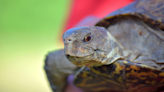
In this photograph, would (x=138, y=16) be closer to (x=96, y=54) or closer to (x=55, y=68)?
(x=96, y=54)

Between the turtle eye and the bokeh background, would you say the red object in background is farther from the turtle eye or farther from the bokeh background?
the turtle eye

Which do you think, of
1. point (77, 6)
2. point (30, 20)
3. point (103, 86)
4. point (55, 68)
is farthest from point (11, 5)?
point (103, 86)

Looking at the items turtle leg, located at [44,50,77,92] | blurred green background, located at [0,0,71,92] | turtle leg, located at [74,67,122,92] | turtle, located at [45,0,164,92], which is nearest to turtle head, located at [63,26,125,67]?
turtle, located at [45,0,164,92]

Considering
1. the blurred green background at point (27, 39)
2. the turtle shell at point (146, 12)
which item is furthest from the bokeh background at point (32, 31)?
the turtle shell at point (146, 12)

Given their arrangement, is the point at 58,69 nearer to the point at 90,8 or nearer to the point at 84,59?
the point at 84,59

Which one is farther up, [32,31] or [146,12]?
[146,12]

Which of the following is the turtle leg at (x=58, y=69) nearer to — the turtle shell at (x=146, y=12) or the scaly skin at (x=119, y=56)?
the scaly skin at (x=119, y=56)

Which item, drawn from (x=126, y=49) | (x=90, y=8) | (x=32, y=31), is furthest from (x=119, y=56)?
(x=32, y=31)
